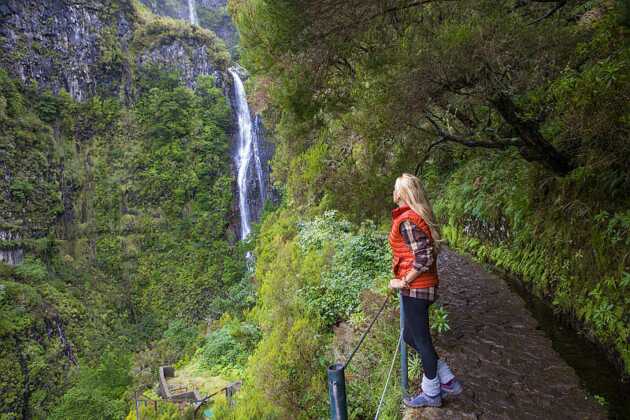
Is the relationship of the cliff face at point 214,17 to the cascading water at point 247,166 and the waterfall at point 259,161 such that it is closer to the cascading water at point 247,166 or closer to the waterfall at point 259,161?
the cascading water at point 247,166

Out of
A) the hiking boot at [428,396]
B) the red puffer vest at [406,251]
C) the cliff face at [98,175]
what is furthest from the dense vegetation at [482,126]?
the cliff face at [98,175]

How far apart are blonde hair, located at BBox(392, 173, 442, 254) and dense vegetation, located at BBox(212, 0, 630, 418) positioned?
111 centimetres

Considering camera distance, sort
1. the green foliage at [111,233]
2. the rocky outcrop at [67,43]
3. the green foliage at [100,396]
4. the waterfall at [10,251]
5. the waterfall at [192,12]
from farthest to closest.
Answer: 1. the waterfall at [192,12]
2. the rocky outcrop at [67,43]
3. the waterfall at [10,251]
4. the green foliage at [111,233]
5. the green foliage at [100,396]

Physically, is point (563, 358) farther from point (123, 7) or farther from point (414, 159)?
point (123, 7)

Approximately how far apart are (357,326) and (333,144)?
377 centimetres

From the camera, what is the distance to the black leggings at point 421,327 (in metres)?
2.41

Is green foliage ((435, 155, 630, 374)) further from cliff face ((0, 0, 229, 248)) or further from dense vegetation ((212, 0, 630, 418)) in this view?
cliff face ((0, 0, 229, 248))

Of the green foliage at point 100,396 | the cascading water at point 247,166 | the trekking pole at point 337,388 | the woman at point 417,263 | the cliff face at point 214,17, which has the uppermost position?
the cliff face at point 214,17

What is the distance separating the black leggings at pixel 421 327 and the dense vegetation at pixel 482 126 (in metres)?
0.77

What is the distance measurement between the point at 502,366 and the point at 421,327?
4.53ft

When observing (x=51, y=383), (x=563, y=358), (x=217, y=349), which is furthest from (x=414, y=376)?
(x=51, y=383)

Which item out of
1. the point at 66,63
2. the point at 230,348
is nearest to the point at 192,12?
the point at 66,63

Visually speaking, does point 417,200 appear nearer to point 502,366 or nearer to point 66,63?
Answer: point 502,366

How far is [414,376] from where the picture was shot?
312cm
